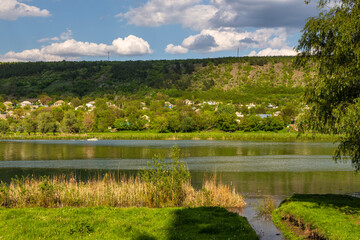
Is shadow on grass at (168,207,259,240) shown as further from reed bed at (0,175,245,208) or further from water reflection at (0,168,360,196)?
water reflection at (0,168,360,196)

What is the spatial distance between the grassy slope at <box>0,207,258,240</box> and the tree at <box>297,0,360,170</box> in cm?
647

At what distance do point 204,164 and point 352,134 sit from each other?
32.5m

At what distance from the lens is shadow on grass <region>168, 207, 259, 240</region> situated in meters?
Result: 12.5

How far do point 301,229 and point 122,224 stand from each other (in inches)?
311

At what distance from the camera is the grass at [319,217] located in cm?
1306

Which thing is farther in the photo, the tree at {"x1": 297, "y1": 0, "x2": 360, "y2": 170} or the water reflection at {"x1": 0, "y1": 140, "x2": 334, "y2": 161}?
the water reflection at {"x1": 0, "y1": 140, "x2": 334, "y2": 161}

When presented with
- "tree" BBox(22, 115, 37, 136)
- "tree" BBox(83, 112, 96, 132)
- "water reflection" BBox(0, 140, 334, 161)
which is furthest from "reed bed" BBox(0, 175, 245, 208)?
"tree" BBox(83, 112, 96, 132)

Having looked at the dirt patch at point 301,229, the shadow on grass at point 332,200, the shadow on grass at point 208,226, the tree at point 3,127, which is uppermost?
the shadow on grass at point 208,226

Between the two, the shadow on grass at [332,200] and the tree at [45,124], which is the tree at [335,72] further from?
the tree at [45,124]

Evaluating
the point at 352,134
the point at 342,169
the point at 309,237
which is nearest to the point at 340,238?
the point at 309,237

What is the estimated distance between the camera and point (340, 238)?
12.2 meters

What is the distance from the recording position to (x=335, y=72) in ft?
52.6

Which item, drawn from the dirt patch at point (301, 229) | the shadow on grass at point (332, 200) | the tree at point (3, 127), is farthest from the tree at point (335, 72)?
the tree at point (3, 127)

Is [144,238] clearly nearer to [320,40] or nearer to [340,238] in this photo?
[340,238]
